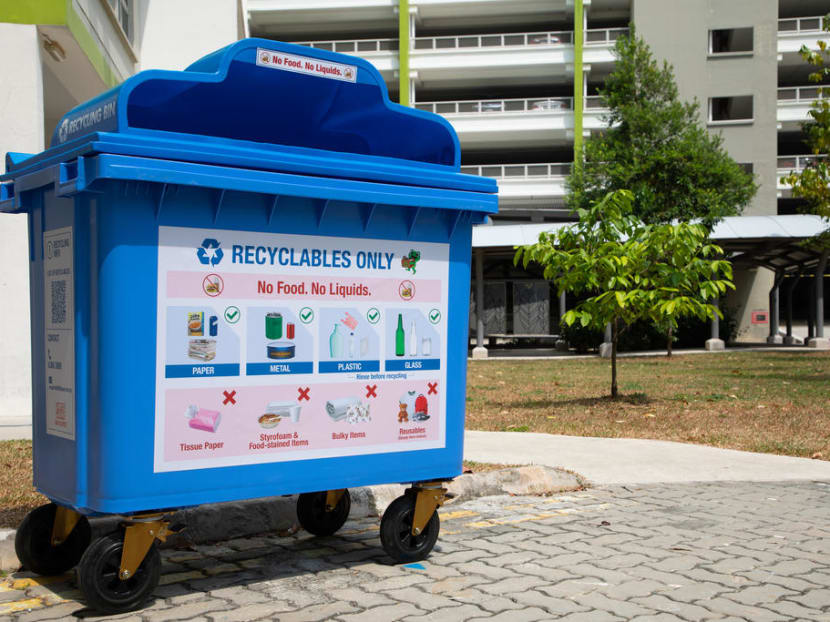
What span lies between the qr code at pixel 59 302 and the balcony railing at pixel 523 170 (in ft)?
138

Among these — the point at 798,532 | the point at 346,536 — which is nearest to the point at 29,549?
the point at 346,536

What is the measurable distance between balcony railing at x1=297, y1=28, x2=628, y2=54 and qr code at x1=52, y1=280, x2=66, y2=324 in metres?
43.3

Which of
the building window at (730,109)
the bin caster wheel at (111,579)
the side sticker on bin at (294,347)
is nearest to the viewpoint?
the bin caster wheel at (111,579)

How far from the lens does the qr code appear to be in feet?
12.9

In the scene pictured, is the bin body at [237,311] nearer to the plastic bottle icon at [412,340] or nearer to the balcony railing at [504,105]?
the plastic bottle icon at [412,340]

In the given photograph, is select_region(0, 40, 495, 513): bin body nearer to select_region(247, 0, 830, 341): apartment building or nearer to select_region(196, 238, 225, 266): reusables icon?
select_region(196, 238, 225, 266): reusables icon

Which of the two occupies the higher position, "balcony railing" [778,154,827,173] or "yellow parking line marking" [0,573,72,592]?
"balcony railing" [778,154,827,173]

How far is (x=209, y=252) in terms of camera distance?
390 centimetres

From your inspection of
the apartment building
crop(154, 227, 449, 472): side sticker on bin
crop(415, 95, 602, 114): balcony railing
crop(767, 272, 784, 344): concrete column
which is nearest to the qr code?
crop(154, 227, 449, 472): side sticker on bin

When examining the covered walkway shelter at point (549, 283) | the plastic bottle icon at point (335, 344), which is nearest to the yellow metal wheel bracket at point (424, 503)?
the plastic bottle icon at point (335, 344)

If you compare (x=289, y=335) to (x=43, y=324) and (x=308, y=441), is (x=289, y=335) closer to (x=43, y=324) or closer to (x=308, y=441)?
(x=308, y=441)

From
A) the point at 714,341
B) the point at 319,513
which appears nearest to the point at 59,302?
the point at 319,513

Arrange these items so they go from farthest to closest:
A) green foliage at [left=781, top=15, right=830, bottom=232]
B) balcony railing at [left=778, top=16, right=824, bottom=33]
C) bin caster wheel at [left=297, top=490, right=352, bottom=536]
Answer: balcony railing at [left=778, top=16, right=824, bottom=33], green foliage at [left=781, top=15, right=830, bottom=232], bin caster wheel at [left=297, top=490, right=352, bottom=536]

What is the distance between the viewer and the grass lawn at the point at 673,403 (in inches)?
375
